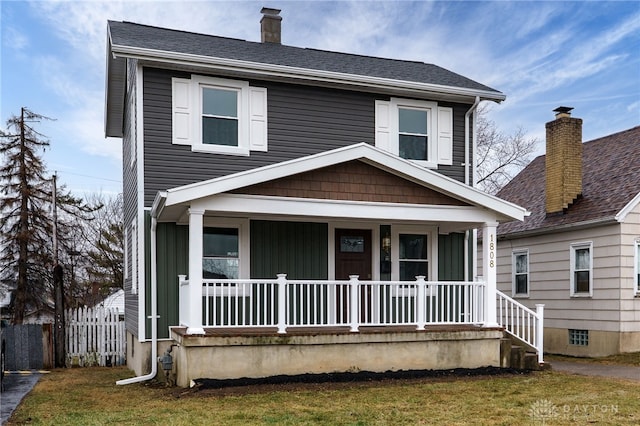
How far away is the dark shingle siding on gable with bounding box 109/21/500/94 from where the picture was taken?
12.1 meters

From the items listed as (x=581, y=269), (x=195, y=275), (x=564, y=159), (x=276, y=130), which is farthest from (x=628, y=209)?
(x=195, y=275)

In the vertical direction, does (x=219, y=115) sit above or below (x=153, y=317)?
above

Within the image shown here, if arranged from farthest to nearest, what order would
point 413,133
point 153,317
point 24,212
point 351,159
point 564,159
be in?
point 24,212 → point 564,159 → point 413,133 → point 153,317 → point 351,159

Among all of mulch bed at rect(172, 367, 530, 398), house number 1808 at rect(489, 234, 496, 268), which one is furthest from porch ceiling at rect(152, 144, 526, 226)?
mulch bed at rect(172, 367, 530, 398)

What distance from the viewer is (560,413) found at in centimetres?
778

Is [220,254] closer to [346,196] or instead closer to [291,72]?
[346,196]

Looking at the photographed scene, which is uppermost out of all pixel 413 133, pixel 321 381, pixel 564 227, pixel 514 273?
pixel 413 133

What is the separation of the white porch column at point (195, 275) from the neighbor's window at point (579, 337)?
10.1 m

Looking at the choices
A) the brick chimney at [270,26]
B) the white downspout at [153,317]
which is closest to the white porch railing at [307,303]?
the white downspout at [153,317]

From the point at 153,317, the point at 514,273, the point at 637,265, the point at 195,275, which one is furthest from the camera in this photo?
the point at 514,273

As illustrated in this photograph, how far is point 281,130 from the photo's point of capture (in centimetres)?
1258

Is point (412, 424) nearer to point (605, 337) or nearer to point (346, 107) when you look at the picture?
point (346, 107)

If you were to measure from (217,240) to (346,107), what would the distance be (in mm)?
4012

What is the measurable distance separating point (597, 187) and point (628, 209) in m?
1.91
